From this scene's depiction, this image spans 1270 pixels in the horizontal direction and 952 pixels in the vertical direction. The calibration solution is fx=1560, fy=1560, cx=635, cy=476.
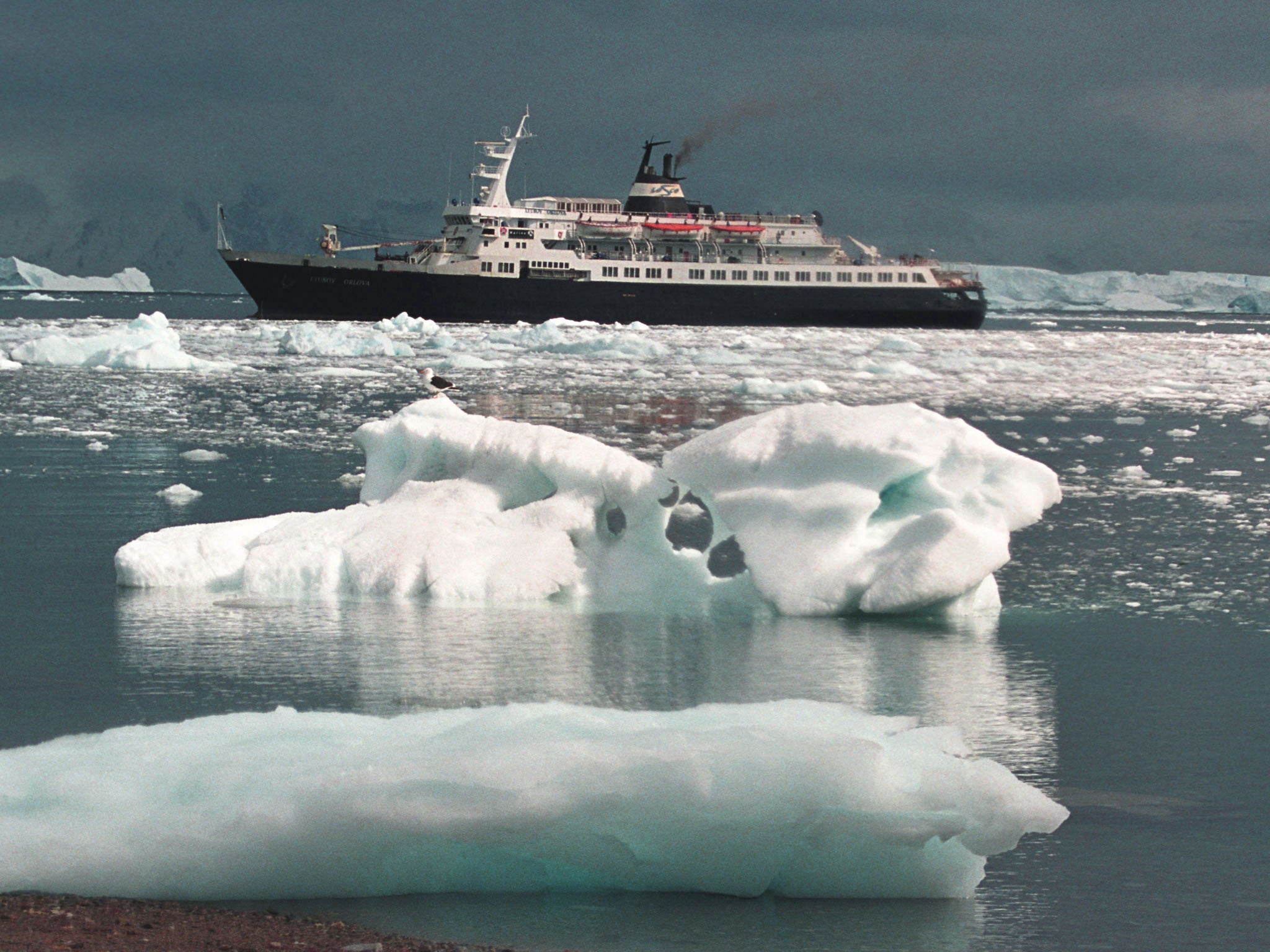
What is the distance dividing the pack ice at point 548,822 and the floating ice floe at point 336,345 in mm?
29168

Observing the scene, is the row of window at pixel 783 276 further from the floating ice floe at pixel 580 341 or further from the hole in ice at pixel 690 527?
the hole in ice at pixel 690 527

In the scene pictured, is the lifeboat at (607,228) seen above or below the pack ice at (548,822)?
above

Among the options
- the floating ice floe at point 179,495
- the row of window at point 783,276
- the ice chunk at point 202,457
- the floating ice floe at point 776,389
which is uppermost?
the row of window at point 783,276

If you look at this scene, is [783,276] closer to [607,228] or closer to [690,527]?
[607,228]

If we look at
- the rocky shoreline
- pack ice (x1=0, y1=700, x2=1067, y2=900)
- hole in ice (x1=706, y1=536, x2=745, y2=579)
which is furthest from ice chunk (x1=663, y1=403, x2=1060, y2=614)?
the rocky shoreline

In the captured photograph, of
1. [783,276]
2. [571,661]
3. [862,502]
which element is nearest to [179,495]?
[571,661]

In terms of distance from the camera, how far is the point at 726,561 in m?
9.95

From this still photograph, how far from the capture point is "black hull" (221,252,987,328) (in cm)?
5256

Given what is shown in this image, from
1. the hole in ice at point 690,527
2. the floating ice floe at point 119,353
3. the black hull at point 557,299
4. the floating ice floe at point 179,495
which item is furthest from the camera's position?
the black hull at point 557,299

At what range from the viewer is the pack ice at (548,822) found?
14.5 ft

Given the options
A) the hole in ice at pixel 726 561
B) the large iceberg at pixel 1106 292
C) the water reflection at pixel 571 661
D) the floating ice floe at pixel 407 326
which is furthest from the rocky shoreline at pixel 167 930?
the large iceberg at pixel 1106 292

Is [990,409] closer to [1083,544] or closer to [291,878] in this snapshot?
[1083,544]

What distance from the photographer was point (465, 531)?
347 inches

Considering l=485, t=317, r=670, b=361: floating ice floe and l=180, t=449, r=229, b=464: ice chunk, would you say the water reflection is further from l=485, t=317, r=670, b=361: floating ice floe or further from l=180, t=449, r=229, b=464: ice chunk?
l=485, t=317, r=670, b=361: floating ice floe
